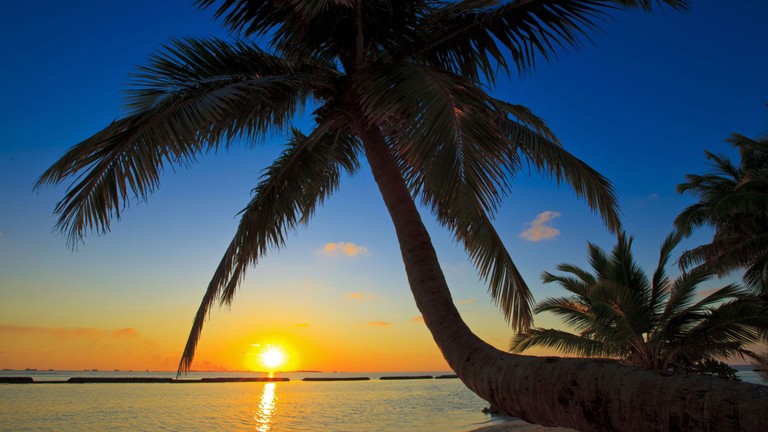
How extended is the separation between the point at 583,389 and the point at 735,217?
20712mm

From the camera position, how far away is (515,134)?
6074mm

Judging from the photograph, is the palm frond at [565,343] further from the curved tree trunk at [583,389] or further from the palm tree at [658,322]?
the curved tree trunk at [583,389]

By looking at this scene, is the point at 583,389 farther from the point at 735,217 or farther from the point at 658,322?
the point at 735,217

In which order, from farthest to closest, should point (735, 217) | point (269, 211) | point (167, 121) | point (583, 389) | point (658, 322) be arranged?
point (735, 217), point (658, 322), point (269, 211), point (167, 121), point (583, 389)

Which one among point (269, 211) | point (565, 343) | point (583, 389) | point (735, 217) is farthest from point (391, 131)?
point (735, 217)

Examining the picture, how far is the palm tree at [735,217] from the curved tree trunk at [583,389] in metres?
14.6

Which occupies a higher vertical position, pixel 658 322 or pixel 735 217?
pixel 735 217

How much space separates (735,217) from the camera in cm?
1866

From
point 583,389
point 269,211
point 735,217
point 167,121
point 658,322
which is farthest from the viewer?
point 735,217

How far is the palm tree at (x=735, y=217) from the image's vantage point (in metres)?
15.6

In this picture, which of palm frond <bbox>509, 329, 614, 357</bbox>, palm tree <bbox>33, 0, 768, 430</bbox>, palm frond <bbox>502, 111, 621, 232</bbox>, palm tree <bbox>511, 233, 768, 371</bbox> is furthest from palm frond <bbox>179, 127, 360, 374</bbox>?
palm frond <bbox>509, 329, 614, 357</bbox>

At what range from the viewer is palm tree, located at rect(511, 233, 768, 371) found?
41.4ft

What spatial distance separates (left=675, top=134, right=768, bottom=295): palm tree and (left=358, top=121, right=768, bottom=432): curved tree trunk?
1462cm

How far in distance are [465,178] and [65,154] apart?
381cm
